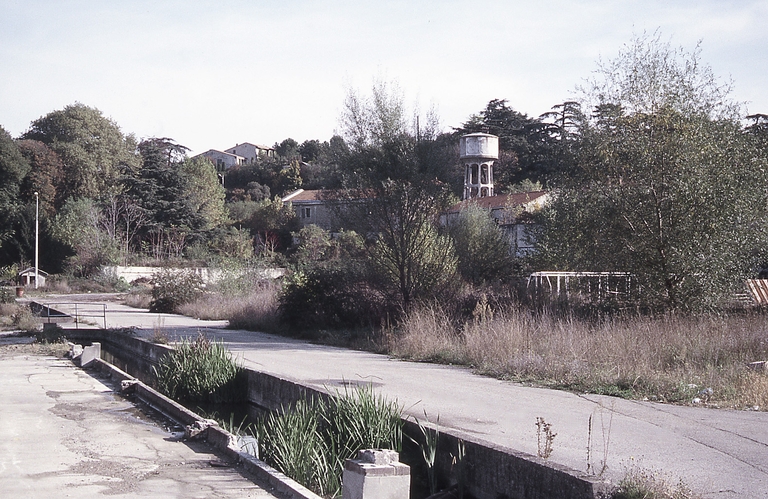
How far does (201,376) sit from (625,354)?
7.46 metres

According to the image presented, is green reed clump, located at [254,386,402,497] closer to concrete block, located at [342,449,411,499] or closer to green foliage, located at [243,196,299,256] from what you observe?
concrete block, located at [342,449,411,499]

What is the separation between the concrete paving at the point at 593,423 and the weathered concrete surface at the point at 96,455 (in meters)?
2.38

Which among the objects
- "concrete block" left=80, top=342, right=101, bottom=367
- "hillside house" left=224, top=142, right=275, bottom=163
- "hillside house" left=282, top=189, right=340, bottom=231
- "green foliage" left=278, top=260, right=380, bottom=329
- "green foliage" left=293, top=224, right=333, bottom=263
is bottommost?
"concrete block" left=80, top=342, right=101, bottom=367

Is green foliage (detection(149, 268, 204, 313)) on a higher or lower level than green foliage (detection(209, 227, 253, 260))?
lower

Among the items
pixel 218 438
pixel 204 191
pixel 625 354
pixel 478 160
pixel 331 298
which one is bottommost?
pixel 218 438

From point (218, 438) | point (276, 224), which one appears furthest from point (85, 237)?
point (218, 438)

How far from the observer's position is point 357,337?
20.2 meters

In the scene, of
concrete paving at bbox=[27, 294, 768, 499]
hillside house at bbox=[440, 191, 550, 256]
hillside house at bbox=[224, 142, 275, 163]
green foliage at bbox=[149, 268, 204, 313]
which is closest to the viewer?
concrete paving at bbox=[27, 294, 768, 499]

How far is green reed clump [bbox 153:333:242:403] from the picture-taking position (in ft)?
44.0

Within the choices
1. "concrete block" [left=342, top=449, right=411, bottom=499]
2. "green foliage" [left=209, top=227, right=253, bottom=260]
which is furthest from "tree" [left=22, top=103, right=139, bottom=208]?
"concrete block" [left=342, top=449, right=411, bottom=499]

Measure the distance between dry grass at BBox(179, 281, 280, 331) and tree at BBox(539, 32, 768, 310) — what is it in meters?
10.9

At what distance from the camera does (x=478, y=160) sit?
56438 millimetres

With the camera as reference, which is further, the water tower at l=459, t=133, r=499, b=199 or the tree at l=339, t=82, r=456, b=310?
the water tower at l=459, t=133, r=499, b=199

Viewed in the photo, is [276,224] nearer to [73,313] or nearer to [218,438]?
[73,313]
